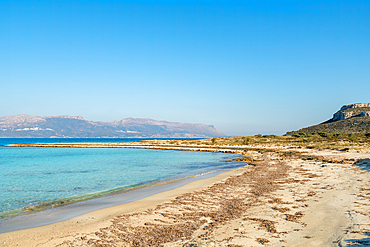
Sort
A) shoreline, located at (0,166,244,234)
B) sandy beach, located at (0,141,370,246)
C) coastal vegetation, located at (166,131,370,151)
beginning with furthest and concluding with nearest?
coastal vegetation, located at (166,131,370,151) → shoreline, located at (0,166,244,234) → sandy beach, located at (0,141,370,246)

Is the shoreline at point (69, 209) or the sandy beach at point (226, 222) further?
the shoreline at point (69, 209)

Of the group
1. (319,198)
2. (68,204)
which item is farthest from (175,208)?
(319,198)

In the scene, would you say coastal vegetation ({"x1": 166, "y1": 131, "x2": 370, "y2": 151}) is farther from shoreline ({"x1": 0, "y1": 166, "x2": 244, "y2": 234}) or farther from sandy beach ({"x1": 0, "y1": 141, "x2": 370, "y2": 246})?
shoreline ({"x1": 0, "y1": 166, "x2": 244, "y2": 234})

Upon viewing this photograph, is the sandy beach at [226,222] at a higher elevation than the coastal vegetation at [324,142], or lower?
lower

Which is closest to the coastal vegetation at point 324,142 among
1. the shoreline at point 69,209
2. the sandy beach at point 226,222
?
the sandy beach at point 226,222

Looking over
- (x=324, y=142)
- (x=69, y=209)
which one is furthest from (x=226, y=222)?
(x=324, y=142)

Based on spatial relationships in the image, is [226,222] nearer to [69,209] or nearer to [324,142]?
[69,209]

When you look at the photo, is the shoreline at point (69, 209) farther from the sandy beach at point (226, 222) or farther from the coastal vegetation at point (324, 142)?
the coastal vegetation at point (324, 142)

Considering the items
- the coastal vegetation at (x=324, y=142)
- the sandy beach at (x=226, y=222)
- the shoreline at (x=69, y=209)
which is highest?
the coastal vegetation at (x=324, y=142)

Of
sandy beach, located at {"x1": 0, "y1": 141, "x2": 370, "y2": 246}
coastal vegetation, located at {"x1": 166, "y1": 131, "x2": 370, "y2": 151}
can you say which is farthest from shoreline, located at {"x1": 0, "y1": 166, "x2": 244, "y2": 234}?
coastal vegetation, located at {"x1": 166, "y1": 131, "x2": 370, "y2": 151}

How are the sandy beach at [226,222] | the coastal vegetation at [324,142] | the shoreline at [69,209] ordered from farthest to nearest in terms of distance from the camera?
the coastal vegetation at [324,142]
the shoreline at [69,209]
the sandy beach at [226,222]

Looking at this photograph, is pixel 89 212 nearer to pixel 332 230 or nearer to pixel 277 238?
pixel 277 238

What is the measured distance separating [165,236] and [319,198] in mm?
6719

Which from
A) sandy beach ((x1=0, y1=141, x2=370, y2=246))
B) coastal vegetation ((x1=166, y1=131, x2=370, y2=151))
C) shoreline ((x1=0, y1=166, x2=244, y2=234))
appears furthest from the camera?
coastal vegetation ((x1=166, y1=131, x2=370, y2=151))
